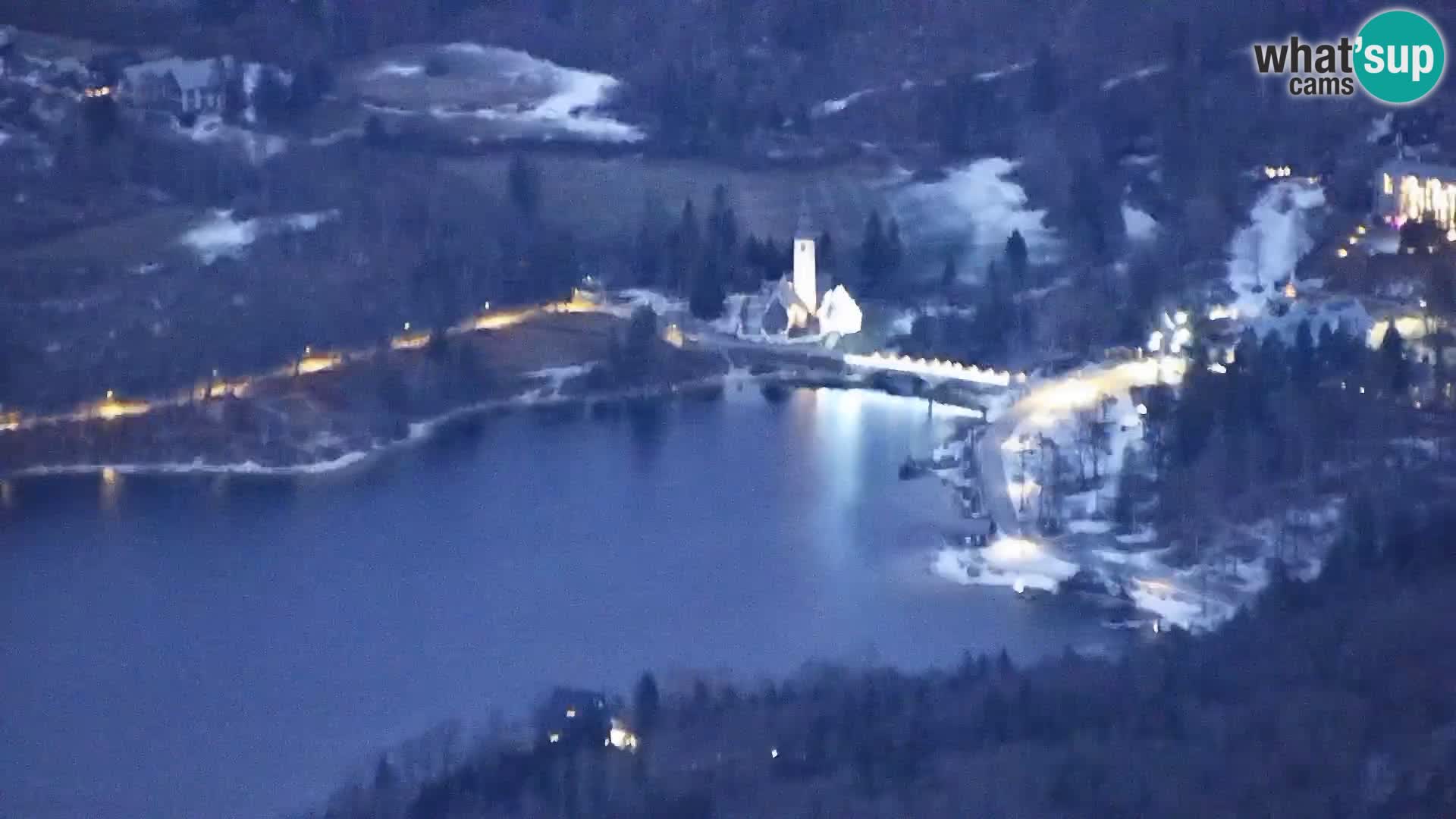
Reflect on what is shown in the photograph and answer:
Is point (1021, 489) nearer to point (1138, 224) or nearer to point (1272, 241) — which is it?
point (1272, 241)

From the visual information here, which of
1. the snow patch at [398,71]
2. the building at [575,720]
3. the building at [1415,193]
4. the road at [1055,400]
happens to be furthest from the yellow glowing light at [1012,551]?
the snow patch at [398,71]

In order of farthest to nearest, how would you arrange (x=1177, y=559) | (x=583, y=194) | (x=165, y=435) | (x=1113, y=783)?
(x=583, y=194) < (x=165, y=435) < (x=1177, y=559) < (x=1113, y=783)

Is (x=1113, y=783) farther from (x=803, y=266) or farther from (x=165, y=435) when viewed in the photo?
(x=803, y=266)

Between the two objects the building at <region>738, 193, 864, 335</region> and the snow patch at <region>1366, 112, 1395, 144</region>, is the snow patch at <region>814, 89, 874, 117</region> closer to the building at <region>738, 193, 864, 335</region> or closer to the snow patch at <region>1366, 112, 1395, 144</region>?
the building at <region>738, 193, 864, 335</region>

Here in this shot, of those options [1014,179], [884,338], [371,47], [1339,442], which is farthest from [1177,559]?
[371,47]

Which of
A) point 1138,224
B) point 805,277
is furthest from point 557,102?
point 1138,224

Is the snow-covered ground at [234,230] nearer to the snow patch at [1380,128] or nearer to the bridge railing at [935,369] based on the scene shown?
the bridge railing at [935,369]
